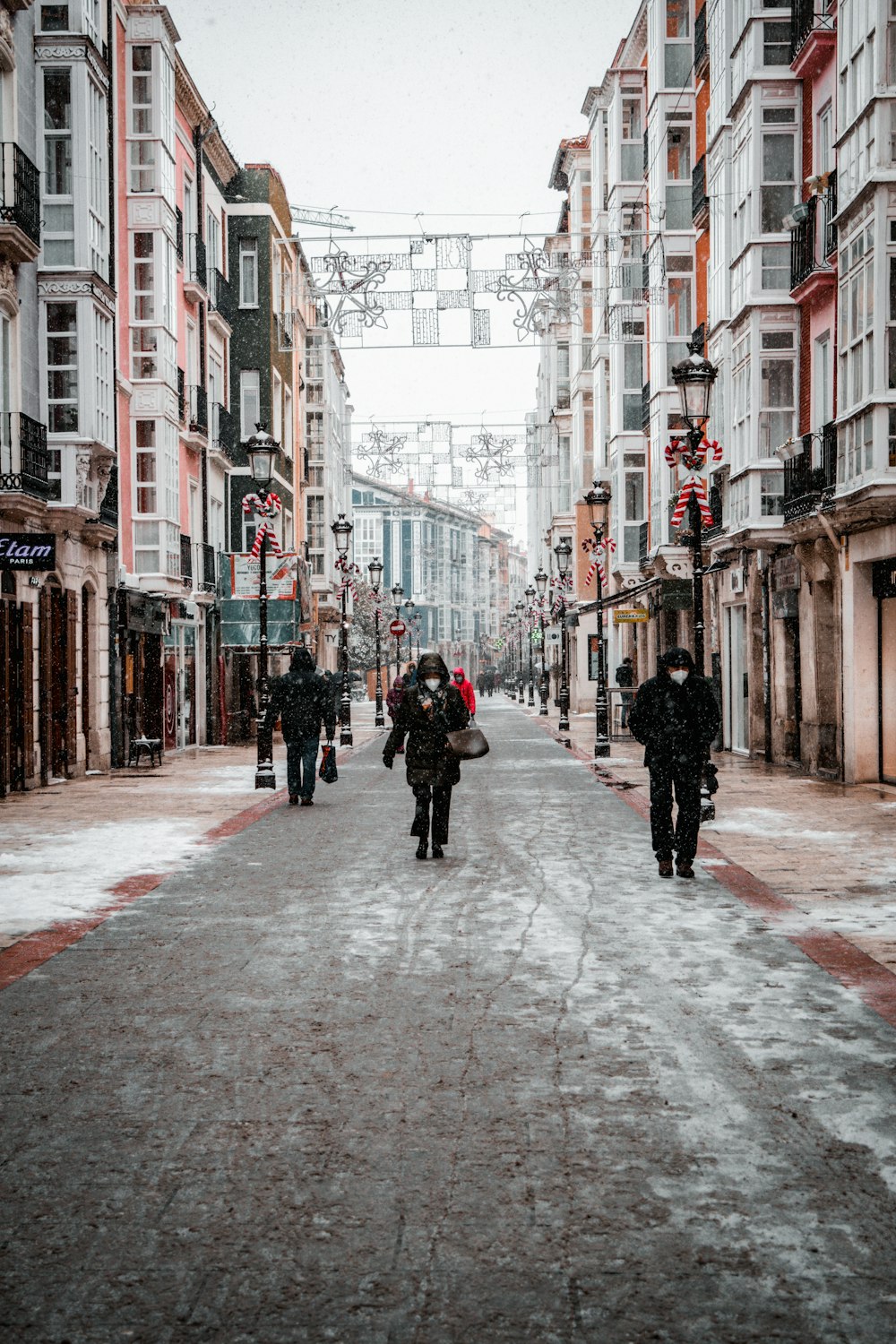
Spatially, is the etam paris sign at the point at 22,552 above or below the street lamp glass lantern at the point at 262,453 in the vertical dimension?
below

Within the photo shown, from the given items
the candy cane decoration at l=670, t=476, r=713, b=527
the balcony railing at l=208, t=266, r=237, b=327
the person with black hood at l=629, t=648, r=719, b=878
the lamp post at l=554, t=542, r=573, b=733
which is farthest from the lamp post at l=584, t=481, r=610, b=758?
the person with black hood at l=629, t=648, r=719, b=878

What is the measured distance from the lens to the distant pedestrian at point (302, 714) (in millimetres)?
18078

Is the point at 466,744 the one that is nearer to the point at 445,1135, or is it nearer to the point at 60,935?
the point at 60,935

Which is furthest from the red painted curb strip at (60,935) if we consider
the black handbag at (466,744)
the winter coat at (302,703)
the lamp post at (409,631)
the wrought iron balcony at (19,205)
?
the lamp post at (409,631)

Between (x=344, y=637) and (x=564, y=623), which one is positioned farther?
(x=564, y=623)

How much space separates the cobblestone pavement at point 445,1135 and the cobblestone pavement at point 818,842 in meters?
0.72

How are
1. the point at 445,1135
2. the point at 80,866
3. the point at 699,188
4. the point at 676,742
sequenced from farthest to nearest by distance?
the point at 699,188 < the point at 80,866 < the point at 676,742 < the point at 445,1135

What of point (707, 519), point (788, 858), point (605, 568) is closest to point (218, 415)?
point (605, 568)

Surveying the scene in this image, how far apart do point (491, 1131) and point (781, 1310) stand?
158 centimetres

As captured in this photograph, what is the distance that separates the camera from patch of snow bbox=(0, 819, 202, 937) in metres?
10.1

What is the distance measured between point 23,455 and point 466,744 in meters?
11.6

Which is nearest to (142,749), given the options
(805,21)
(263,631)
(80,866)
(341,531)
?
(263,631)

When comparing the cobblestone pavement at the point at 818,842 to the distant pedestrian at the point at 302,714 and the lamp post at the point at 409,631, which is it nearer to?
the distant pedestrian at the point at 302,714

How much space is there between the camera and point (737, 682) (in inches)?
1168
